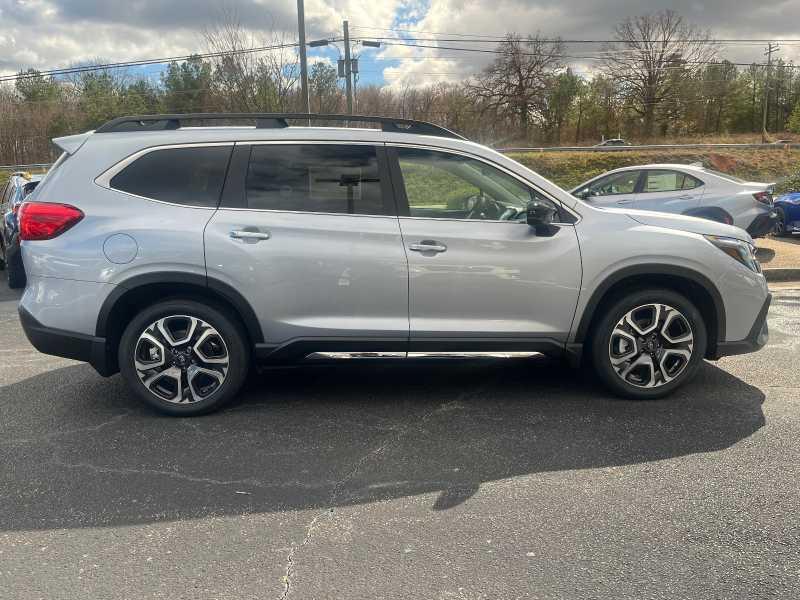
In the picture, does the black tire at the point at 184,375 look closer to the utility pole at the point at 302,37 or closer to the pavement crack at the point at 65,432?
the pavement crack at the point at 65,432

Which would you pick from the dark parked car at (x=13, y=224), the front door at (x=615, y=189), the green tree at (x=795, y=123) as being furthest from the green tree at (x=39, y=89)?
the green tree at (x=795, y=123)

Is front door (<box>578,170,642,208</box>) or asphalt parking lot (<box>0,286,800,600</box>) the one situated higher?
front door (<box>578,170,642,208</box>)

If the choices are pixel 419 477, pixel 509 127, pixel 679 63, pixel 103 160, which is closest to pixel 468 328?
pixel 419 477

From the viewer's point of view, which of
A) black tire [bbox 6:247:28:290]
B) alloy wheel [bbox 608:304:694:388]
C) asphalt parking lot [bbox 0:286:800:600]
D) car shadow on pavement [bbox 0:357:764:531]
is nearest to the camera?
asphalt parking lot [bbox 0:286:800:600]

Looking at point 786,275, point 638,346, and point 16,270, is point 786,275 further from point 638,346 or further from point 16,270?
point 16,270

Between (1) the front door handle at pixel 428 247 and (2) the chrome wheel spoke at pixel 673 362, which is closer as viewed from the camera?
(1) the front door handle at pixel 428 247

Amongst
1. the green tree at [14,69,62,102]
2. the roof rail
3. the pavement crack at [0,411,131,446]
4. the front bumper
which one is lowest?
the pavement crack at [0,411,131,446]

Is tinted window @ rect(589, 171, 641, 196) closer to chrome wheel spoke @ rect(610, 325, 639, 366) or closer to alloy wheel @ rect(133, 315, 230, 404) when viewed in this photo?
chrome wheel spoke @ rect(610, 325, 639, 366)

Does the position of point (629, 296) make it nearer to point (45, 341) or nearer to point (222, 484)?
point (222, 484)

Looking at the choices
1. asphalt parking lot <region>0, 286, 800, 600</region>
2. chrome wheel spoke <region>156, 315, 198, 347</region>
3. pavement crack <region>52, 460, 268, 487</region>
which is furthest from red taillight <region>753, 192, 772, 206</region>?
pavement crack <region>52, 460, 268, 487</region>

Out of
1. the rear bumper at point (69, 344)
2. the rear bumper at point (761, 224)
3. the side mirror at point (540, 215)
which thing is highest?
the side mirror at point (540, 215)

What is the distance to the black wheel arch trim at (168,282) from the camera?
4.10 m

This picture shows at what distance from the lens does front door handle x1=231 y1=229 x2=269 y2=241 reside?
4121 millimetres

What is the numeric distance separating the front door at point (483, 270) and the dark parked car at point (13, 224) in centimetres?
588
